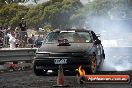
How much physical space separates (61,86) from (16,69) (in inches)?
293

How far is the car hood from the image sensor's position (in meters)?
13.5

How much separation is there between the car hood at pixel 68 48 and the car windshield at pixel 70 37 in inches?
22.7

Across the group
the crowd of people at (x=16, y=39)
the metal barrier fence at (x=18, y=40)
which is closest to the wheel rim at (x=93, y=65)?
the crowd of people at (x=16, y=39)

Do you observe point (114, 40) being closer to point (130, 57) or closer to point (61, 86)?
point (130, 57)

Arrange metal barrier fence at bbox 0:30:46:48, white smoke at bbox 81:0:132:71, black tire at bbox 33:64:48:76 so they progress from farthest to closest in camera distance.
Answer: metal barrier fence at bbox 0:30:46:48
white smoke at bbox 81:0:132:71
black tire at bbox 33:64:48:76

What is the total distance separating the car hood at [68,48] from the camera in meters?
13.5

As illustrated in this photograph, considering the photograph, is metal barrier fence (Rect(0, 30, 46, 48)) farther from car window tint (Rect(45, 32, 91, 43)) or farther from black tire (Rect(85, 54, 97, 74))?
black tire (Rect(85, 54, 97, 74))

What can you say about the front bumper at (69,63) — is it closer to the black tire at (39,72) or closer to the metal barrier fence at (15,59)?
the black tire at (39,72)

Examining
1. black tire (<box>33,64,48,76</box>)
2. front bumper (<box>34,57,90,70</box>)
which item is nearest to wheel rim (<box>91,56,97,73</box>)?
front bumper (<box>34,57,90,70</box>)

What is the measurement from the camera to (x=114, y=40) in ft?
119

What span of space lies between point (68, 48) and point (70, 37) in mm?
1361

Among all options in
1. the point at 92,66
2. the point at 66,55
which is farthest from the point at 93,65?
the point at 66,55

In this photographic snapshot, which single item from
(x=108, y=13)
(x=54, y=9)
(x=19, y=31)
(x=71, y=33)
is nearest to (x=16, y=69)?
(x=71, y=33)

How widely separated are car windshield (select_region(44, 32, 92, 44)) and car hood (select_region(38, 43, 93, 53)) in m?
0.58
